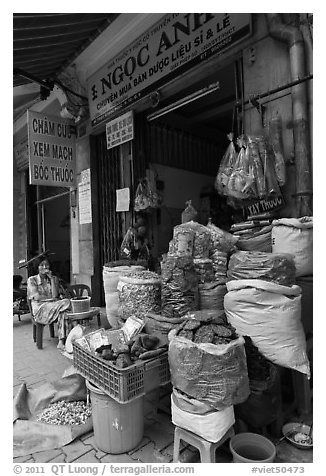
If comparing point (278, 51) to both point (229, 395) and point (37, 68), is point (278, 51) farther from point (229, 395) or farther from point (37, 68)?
point (37, 68)

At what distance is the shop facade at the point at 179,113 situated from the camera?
304cm

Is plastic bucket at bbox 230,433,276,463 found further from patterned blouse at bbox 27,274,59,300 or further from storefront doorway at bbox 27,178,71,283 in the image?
storefront doorway at bbox 27,178,71,283

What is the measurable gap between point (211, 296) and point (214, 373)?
41.7 inches

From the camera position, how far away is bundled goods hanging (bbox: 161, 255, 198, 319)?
271cm

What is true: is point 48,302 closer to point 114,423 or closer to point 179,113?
point 114,423

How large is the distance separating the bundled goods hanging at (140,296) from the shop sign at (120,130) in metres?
3.10

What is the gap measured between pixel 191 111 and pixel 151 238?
3.06 m

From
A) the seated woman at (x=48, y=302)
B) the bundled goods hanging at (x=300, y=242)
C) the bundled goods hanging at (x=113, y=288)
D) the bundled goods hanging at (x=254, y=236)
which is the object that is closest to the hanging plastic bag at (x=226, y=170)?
the bundled goods hanging at (x=254, y=236)

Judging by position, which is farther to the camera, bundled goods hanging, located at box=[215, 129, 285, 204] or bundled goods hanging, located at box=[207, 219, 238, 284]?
bundled goods hanging, located at box=[207, 219, 238, 284]

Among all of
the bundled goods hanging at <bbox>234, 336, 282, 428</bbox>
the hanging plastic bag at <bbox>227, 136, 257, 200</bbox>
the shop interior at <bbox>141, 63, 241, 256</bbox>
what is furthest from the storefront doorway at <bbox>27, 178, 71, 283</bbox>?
the bundled goods hanging at <bbox>234, 336, 282, 428</bbox>

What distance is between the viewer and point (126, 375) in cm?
197

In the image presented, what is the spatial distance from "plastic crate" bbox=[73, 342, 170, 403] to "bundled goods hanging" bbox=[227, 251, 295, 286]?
0.91 metres

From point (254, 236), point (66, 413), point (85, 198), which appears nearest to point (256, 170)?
point (254, 236)
